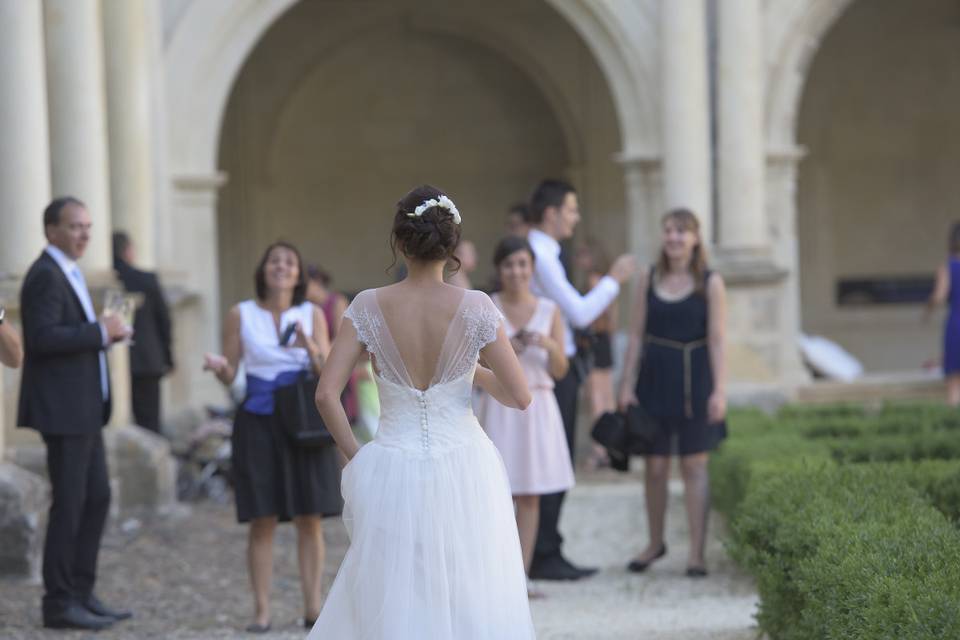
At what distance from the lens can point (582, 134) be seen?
17.5 metres

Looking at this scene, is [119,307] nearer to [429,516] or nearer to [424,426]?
[424,426]

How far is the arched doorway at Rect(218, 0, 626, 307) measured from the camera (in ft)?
56.8

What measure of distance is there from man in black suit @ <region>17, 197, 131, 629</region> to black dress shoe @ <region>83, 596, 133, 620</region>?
67 mm

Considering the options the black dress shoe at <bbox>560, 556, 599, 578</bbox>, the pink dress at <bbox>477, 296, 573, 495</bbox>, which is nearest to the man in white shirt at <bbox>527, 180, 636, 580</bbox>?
the black dress shoe at <bbox>560, 556, 599, 578</bbox>

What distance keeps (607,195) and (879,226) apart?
3.44 metres

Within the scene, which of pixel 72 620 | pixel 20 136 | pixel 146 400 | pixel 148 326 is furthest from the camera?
pixel 146 400

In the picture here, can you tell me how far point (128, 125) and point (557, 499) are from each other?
510cm

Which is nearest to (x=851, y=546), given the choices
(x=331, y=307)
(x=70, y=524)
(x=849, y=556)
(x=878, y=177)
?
(x=849, y=556)

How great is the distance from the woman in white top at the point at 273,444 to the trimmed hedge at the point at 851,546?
66.4 inches

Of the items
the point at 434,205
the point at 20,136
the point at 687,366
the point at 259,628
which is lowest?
the point at 259,628

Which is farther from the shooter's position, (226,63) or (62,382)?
(226,63)

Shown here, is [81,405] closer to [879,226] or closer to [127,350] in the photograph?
[127,350]

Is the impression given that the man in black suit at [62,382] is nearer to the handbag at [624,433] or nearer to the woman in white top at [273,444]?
the woman in white top at [273,444]

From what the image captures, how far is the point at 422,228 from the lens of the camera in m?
4.12
